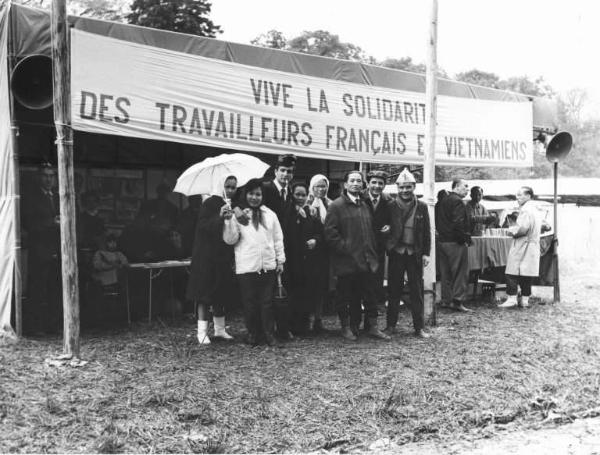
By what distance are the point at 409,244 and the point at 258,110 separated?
8.45 feet

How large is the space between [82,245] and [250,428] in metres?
4.71

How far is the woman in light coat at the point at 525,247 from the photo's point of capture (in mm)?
10164

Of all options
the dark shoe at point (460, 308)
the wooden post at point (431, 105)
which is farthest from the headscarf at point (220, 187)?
the dark shoe at point (460, 308)

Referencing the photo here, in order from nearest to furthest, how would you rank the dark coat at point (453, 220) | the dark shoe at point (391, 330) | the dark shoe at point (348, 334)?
the dark shoe at point (348, 334)
the dark shoe at point (391, 330)
the dark coat at point (453, 220)

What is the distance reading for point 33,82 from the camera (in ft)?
22.6

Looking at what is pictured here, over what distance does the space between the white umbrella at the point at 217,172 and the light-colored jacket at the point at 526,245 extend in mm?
4832

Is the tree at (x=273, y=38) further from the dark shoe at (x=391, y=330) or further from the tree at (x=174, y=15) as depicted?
the dark shoe at (x=391, y=330)

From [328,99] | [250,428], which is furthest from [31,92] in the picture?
[250,428]

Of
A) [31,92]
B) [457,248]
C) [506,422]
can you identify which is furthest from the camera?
[457,248]

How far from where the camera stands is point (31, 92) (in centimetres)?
692

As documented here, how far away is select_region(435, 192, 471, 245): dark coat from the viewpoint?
9797mm

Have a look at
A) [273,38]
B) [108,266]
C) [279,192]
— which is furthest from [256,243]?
[273,38]

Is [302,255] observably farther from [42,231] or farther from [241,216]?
[42,231]

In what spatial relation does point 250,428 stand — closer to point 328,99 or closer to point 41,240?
point 41,240
